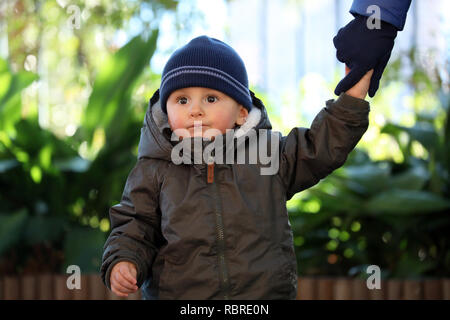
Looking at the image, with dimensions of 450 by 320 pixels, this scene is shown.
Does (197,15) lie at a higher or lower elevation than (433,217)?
higher

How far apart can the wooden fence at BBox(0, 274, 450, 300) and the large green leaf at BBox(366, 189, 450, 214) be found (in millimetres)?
250

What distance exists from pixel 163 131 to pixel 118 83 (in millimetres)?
1467

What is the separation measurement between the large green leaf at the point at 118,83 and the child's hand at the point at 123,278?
5.14ft

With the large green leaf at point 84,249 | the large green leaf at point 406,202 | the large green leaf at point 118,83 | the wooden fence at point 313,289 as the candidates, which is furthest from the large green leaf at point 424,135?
the large green leaf at point 84,249

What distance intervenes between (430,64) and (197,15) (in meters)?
1.55

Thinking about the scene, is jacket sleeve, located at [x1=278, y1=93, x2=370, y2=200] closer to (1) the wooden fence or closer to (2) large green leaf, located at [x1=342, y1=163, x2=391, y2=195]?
(1) the wooden fence

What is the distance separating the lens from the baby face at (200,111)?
4.02 feet

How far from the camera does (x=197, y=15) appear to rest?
424 cm

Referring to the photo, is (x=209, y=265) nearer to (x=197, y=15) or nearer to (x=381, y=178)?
(x=381, y=178)

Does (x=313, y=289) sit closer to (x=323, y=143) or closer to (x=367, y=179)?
(x=367, y=179)

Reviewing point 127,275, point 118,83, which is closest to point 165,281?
point 127,275

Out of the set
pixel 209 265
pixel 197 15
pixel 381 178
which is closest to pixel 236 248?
pixel 209 265

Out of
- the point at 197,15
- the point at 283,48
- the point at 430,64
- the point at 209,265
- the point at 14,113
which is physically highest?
the point at 283,48

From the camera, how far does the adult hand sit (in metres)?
1.12
